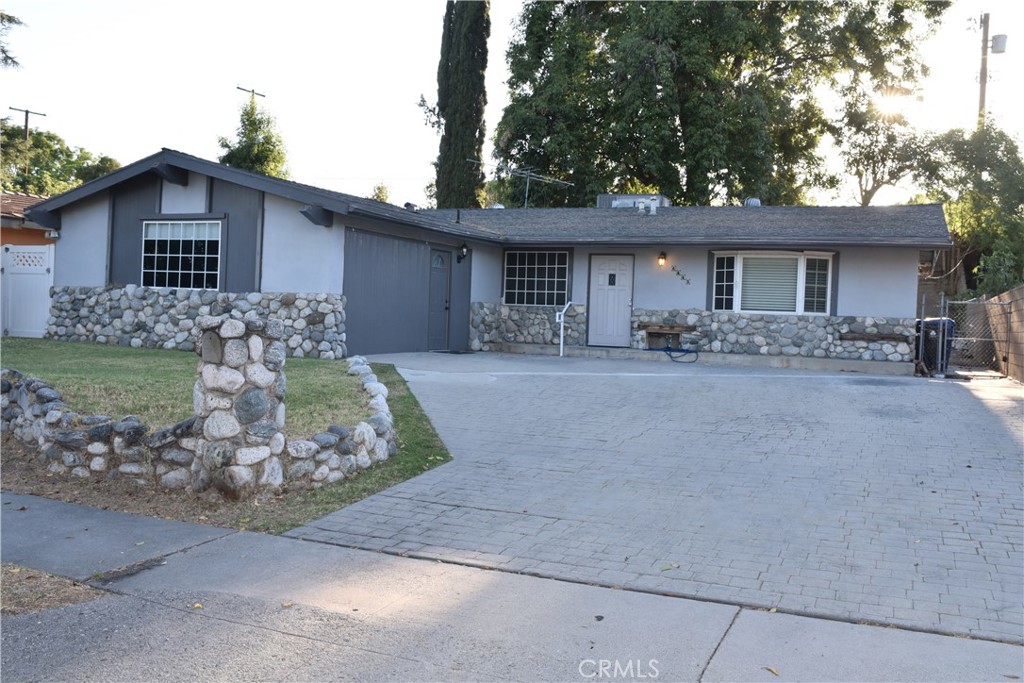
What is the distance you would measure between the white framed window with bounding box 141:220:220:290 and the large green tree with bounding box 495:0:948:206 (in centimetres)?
1494

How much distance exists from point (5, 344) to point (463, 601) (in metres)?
13.9

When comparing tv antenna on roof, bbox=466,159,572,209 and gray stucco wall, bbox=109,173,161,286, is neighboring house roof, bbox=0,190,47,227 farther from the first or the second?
tv antenna on roof, bbox=466,159,572,209

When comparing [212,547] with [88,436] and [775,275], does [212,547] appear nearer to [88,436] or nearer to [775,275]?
[88,436]

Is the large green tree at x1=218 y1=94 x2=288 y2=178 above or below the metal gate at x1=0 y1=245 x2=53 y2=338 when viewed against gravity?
above

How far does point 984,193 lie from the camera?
28141 mm

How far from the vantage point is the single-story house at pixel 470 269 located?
15344 millimetres

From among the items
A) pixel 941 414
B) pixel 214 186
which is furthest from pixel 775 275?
pixel 214 186

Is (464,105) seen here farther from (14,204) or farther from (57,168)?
(57,168)

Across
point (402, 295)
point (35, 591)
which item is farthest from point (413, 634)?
point (402, 295)

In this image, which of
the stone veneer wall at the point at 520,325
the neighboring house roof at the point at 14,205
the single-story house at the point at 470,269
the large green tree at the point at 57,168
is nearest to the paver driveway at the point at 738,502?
the single-story house at the point at 470,269

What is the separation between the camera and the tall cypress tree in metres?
32.8

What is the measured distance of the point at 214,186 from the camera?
1593 cm

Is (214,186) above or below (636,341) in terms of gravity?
above

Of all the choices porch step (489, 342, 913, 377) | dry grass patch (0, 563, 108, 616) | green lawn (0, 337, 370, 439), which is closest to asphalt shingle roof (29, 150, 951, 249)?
porch step (489, 342, 913, 377)
